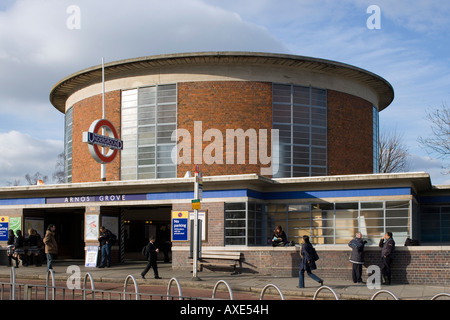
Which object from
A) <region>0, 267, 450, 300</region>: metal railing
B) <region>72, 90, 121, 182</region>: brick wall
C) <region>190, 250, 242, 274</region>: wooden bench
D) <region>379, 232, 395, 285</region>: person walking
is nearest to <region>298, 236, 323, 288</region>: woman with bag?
<region>379, 232, 395, 285</region>: person walking

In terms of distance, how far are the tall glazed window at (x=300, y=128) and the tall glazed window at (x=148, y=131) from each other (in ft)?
19.0

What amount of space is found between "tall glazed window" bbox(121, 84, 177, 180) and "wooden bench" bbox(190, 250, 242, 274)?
886 cm

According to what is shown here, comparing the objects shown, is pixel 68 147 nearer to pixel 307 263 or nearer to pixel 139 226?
pixel 139 226

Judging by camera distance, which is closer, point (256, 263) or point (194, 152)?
point (256, 263)

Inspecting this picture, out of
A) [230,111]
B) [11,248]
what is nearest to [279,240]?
[230,111]

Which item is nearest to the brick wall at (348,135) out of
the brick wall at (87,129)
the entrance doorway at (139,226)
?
the entrance doorway at (139,226)

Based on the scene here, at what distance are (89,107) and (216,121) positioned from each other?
8745mm

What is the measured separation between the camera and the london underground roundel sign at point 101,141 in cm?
2689

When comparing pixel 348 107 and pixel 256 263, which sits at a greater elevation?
pixel 348 107

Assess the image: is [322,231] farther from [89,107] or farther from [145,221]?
[89,107]

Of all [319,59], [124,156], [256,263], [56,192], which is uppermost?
[319,59]

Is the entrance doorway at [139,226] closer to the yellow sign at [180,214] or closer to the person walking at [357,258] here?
the yellow sign at [180,214]
